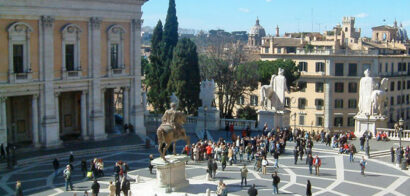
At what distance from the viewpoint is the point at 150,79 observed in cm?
6059

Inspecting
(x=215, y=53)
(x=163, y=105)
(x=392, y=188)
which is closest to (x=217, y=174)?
(x=392, y=188)

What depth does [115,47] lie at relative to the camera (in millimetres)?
44844

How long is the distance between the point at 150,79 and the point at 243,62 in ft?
42.2

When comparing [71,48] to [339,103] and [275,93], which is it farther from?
[339,103]

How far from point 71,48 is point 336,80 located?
45.1 m

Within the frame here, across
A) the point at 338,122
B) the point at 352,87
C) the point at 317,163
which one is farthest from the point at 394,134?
Result: the point at 338,122

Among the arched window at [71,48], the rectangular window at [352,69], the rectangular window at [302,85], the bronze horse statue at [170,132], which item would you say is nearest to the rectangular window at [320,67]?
the rectangular window at [302,85]

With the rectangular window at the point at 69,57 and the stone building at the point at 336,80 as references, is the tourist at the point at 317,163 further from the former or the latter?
the stone building at the point at 336,80

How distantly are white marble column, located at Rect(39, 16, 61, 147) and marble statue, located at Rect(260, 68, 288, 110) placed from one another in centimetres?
1409

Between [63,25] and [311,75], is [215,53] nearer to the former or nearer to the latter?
[311,75]

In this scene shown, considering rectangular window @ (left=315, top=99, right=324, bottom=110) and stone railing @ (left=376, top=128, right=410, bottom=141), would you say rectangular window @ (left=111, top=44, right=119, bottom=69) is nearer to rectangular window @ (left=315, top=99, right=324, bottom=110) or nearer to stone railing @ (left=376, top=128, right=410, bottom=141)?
stone railing @ (left=376, top=128, right=410, bottom=141)

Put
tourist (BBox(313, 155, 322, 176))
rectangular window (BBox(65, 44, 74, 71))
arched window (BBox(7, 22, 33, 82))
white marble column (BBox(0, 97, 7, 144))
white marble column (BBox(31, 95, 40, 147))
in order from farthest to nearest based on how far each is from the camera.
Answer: rectangular window (BBox(65, 44, 74, 71)) < white marble column (BBox(31, 95, 40, 147)) < arched window (BBox(7, 22, 33, 82)) < white marble column (BBox(0, 97, 7, 144)) < tourist (BBox(313, 155, 322, 176))

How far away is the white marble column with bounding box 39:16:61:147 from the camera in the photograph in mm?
39625

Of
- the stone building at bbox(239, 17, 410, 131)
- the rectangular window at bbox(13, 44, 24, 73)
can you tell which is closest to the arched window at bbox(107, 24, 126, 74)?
the rectangular window at bbox(13, 44, 24, 73)
